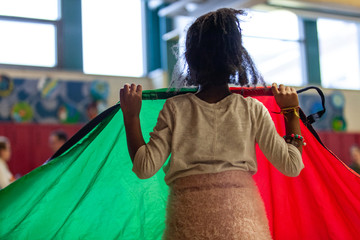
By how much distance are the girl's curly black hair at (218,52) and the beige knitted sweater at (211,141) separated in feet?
0.19

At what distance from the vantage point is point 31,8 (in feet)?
21.5

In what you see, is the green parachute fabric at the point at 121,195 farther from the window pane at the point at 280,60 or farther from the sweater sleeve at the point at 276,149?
the window pane at the point at 280,60

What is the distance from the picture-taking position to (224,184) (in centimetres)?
117

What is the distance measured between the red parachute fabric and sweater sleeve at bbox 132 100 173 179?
24.6 inches

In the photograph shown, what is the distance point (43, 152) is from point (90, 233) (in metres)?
4.35

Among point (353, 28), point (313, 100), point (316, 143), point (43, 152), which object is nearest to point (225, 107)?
point (316, 143)

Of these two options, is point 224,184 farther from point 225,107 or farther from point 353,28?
point 353,28

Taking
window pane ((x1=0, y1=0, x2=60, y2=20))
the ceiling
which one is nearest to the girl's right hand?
the ceiling

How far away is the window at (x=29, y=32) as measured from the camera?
6289 mm

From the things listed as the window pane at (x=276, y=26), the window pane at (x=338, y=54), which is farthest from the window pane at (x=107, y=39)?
the window pane at (x=338, y=54)

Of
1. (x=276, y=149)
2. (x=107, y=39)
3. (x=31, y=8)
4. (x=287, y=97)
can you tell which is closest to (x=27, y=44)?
(x=31, y=8)

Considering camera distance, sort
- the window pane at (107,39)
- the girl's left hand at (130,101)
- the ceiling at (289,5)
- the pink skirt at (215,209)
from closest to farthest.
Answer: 1. the pink skirt at (215,209)
2. the girl's left hand at (130,101)
3. the ceiling at (289,5)
4. the window pane at (107,39)

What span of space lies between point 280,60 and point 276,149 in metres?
7.12

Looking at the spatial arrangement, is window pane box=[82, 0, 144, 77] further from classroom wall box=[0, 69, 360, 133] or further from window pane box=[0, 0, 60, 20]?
window pane box=[0, 0, 60, 20]
